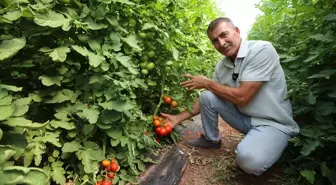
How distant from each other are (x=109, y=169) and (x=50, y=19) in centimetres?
96

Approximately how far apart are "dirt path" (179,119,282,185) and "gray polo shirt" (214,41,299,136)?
0.43 m

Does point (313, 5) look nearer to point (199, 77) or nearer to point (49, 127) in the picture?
point (199, 77)

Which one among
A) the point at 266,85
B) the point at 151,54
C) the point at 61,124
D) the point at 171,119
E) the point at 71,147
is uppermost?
the point at 266,85

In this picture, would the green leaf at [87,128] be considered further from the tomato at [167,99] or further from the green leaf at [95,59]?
the tomato at [167,99]

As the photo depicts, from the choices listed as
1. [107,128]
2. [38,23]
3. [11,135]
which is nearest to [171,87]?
[107,128]

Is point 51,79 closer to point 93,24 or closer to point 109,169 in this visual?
point 93,24

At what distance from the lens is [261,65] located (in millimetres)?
2238

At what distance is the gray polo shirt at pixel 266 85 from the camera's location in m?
2.24

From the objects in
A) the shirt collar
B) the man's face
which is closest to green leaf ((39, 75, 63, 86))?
the man's face

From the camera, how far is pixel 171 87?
2.43m

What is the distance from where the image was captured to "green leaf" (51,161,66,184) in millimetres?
1526

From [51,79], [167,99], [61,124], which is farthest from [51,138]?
[167,99]

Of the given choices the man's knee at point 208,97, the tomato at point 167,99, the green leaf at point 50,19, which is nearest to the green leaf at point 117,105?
the green leaf at point 50,19

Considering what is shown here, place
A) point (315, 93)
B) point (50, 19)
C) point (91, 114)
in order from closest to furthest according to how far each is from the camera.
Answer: point (50, 19) < point (91, 114) < point (315, 93)
